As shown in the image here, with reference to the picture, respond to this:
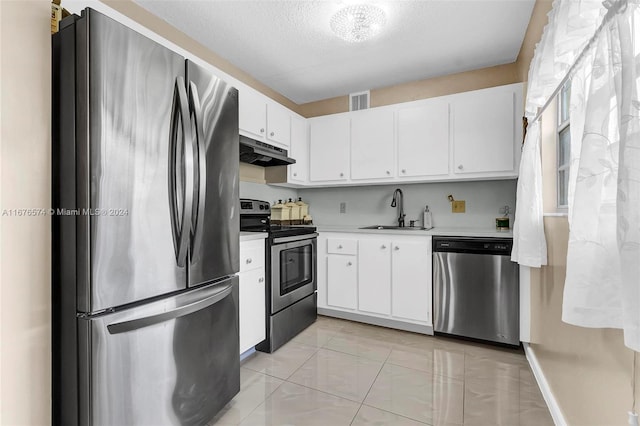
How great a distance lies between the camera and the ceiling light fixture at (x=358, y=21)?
1.93m

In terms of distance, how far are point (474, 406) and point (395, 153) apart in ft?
7.13

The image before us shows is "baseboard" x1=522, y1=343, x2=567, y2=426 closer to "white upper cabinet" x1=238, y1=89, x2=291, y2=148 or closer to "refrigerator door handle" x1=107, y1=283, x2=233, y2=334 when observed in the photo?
"refrigerator door handle" x1=107, y1=283, x2=233, y2=334

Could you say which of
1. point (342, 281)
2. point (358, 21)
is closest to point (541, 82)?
point (358, 21)

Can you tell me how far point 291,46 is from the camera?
8.38 ft

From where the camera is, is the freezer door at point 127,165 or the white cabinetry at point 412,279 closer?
the freezer door at point 127,165

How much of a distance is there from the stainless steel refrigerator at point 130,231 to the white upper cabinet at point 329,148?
6.40 feet

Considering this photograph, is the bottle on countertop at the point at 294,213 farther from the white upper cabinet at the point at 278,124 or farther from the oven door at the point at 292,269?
the white upper cabinet at the point at 278,124

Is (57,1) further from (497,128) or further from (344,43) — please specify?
(497,128)

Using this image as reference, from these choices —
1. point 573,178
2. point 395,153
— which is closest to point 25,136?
point 573,178

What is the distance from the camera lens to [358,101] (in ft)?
11.4

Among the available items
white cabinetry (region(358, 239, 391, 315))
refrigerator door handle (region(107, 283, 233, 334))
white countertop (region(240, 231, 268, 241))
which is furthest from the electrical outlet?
refrigerator door handle (region(107, 283, 233, 334))

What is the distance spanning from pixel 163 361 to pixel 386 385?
1369mm

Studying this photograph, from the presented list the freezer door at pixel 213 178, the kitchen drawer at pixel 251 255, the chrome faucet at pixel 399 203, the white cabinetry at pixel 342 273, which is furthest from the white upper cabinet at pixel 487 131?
the freezer door at pixel 213 178

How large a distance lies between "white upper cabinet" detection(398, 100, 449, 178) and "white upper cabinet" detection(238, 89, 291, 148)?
46.5 inches
